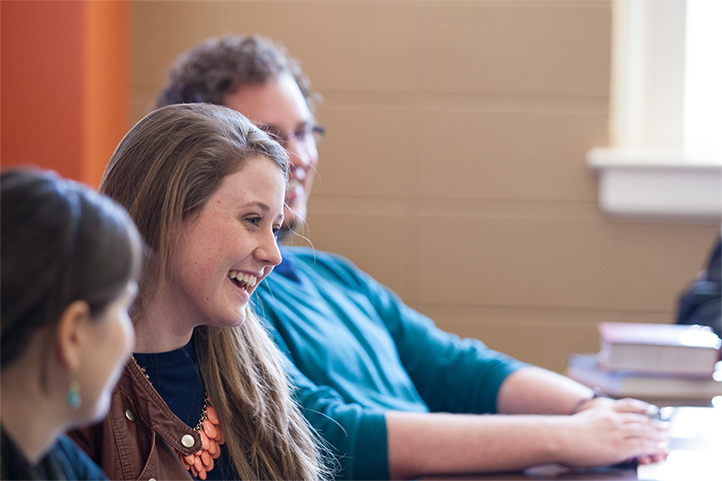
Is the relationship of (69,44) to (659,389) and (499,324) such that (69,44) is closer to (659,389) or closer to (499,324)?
(499,324)

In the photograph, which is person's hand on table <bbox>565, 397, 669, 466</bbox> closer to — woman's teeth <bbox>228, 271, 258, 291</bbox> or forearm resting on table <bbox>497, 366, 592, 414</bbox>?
forearm resting on table <bbox>497, 366, 592, 414</bbox>

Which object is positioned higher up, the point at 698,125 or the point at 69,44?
the point at 69,44

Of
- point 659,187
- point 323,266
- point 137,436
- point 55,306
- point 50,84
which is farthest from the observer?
point 659,187

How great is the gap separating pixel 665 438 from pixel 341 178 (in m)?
1.50

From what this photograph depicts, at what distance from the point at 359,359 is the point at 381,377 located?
0.07m

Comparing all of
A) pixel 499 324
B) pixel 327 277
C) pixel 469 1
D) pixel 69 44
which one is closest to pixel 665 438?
pixel 327 277

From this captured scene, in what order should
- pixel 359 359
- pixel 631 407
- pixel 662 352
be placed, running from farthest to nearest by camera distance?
pixel 662 352
pixel 359 359
pixel 631 407

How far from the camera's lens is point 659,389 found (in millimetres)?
1250

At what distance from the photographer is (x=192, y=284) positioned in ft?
2.32

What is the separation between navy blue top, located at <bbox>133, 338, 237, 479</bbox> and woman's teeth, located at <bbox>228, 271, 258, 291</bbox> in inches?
4.3

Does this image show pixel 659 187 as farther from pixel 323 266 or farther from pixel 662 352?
pixel 323 266

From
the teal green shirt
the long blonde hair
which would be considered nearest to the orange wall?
the teal green shirt

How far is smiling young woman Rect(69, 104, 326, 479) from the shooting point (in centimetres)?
69

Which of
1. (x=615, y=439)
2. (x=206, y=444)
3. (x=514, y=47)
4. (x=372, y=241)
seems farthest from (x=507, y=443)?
(x=514, y=47)
